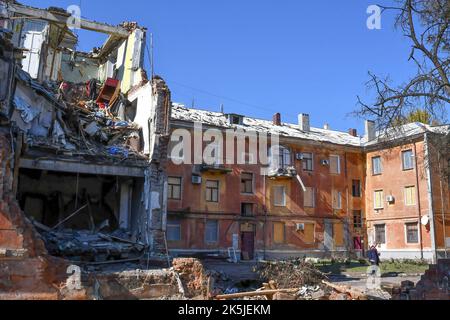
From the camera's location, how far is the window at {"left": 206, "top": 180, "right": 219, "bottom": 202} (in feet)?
96.1

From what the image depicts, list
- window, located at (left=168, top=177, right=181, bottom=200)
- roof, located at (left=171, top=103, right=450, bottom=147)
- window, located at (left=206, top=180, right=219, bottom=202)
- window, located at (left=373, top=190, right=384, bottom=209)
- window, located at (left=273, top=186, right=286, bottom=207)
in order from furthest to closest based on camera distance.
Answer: window, located at (left=373, top=190, right=384, bottom=209), window, located at (left=273, top=186, right=286, bottom=207), roof, located at (left=171, top=103, right=450, bottom=147), window, located at (left=206, top=180, right=219, bottom=202), window, located at (left=168, top=177, right=181, bottom=200)

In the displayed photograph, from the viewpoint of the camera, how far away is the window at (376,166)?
34.3 metres

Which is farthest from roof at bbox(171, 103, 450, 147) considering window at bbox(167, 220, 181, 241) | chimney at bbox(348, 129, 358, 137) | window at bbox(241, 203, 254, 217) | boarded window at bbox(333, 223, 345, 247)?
window at bbox(167, 220, 181, 241)

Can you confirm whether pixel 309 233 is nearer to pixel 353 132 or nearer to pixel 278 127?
pixel 278 127

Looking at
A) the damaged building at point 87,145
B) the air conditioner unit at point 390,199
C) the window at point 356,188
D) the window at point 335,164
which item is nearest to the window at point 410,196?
the air conditioner unit at point 390,199

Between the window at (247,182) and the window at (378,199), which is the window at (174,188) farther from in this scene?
the window at (378,199)

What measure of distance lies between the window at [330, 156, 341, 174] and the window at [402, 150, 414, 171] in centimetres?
464

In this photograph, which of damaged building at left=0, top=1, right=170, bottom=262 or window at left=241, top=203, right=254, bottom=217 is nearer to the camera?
damaged building at left=0, top=1, right=170, bottom=262

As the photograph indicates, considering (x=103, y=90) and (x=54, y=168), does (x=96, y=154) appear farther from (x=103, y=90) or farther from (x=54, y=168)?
(x=103, y=90)

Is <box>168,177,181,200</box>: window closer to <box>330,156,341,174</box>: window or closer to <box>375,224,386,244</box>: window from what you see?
<box>330,156,341,174</box>: window

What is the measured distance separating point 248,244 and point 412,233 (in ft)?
36.8

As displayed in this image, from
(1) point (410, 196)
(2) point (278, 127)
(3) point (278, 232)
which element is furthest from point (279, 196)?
(1) point (410, 196)

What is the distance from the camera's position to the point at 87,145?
17.8m

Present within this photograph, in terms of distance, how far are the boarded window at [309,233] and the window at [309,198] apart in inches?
53.6
